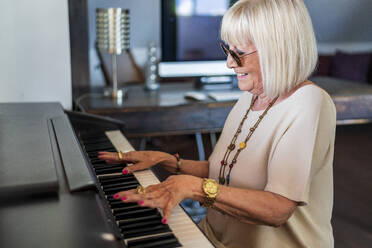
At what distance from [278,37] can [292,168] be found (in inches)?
13.4

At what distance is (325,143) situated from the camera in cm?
117

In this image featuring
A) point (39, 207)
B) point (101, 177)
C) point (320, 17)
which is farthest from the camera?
point (320, 17)

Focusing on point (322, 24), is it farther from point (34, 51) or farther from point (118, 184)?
point (118, 184)

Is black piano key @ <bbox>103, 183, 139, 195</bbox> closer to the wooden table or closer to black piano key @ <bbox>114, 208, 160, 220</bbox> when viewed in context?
black piano key @ <bbox>114, 208, 160, 220</bbox>

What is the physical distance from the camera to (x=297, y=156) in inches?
44.8

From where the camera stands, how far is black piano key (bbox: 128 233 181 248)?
0.90m

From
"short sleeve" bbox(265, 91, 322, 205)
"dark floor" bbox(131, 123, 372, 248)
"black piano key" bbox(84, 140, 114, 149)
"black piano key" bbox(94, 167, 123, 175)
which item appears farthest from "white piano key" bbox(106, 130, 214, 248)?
"dark floor" bbox(131, 123, 372, 248)

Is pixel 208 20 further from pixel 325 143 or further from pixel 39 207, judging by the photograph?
pixel 39 207

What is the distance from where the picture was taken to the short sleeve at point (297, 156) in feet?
3.70

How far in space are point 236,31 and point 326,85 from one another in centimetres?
219

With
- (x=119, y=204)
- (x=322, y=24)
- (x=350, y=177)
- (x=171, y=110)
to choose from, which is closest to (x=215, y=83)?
(x=171, y=110)

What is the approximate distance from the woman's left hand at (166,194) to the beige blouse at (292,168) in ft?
0.69

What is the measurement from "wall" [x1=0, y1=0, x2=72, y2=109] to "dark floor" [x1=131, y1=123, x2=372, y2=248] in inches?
49.4

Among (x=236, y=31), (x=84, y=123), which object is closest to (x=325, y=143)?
(x=236, y=31)
